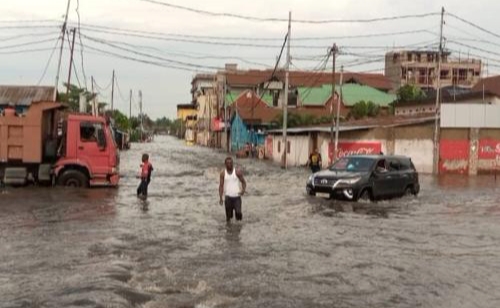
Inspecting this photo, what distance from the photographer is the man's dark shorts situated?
651 inches

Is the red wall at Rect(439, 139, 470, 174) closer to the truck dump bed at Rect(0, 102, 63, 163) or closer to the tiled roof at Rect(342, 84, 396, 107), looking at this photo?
the truck dump bed at Rect(0, 102, 63, 163)

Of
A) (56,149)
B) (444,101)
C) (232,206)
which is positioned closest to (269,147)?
(444,101)

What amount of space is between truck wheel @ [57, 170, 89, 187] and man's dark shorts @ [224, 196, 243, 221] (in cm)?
1006

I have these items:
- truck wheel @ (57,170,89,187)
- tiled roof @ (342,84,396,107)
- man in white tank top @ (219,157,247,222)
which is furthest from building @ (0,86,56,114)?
tiled roof @ (342,84,396,107)

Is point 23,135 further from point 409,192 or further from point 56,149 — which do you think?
point 409,192

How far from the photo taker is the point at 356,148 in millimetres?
43531

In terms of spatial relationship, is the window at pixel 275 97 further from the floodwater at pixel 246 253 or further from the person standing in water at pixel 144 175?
the floodwater at pixel 246 253

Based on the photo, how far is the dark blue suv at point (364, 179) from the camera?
22375 millimetres

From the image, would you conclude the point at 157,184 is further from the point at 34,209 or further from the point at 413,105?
the point at 413,105

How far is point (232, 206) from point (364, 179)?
7.19 meters

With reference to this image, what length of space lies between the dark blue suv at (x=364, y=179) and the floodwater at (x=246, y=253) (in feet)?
1.81

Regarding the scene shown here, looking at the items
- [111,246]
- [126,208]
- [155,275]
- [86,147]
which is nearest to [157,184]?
Answer: [86,147]

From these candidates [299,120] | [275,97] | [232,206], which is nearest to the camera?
[232,206]

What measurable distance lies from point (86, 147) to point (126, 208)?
565 centimetres
